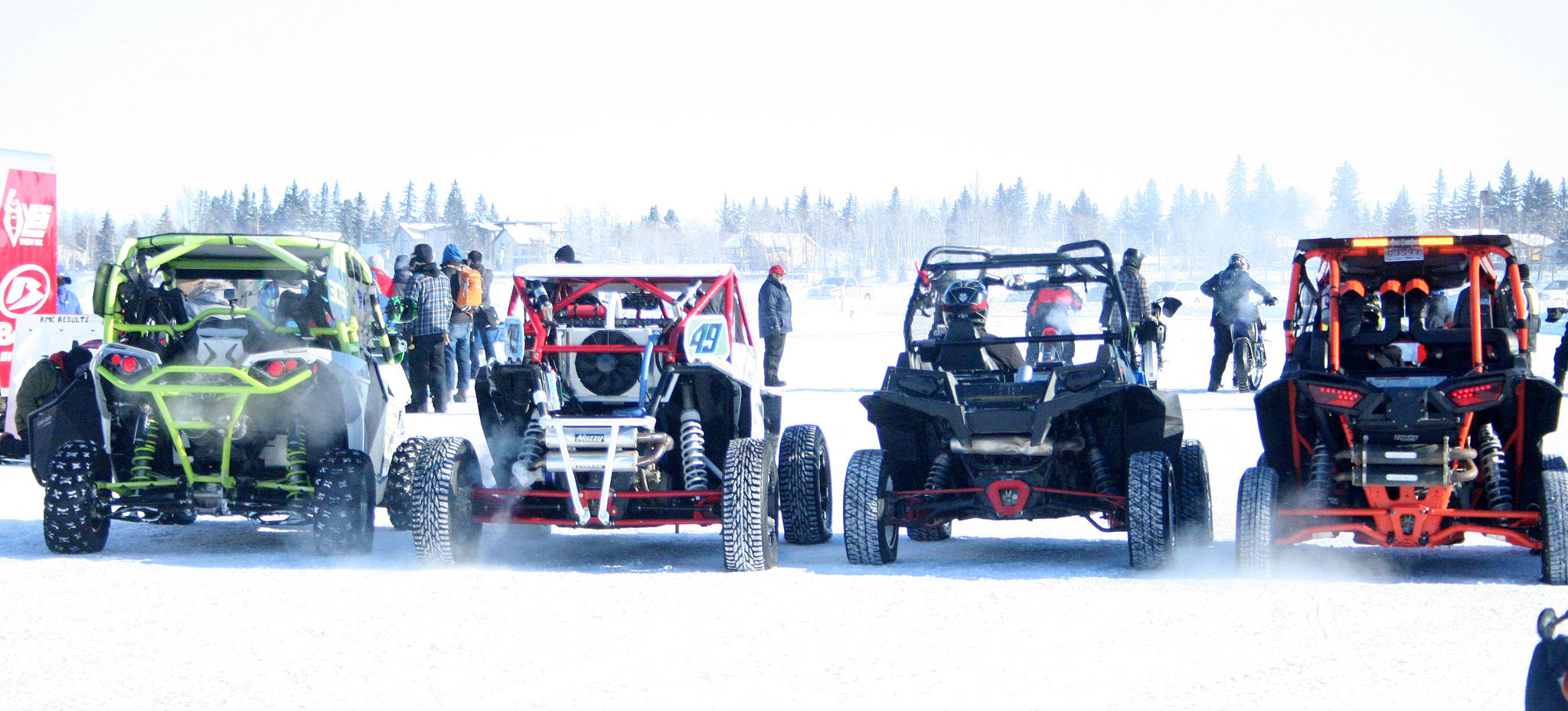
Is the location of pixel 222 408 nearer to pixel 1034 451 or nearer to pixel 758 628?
pixel 758 628

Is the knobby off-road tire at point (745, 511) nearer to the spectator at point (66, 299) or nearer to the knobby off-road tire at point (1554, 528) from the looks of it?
the knobby off-road tire at point (1554, 528)

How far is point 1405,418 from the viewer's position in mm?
7516

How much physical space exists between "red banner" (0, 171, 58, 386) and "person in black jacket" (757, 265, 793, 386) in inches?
330

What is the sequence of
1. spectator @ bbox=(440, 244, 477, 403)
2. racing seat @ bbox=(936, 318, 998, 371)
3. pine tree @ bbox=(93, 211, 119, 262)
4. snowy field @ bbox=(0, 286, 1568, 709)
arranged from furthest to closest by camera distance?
pine tree @ bbox=(93, 211, 119, 262), spectator @ bbox=(440, 244, 477, 403), racing seat @ bbox=(936, 318, 998, 371), snowy field @ bbox=(0, 286, 1568, 709)

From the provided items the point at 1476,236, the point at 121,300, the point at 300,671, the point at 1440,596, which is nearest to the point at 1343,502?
the point at 1440,596

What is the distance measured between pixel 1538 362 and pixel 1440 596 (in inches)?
744

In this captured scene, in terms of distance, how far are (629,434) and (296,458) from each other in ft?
7.05

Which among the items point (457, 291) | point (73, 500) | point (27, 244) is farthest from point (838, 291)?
point (73, 500)

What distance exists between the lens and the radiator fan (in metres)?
9.11

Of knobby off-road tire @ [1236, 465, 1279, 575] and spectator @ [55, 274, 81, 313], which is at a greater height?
spectator @ [55, 274, 81, 313]

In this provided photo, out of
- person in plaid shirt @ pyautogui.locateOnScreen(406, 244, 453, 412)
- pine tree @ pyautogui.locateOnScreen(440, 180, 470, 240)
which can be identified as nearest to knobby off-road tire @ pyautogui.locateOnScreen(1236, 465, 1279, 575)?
person in plaid shirt @ pyautogui.locateOnScreen(406, 244, 453, 412)

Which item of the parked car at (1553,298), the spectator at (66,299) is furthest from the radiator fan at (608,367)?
the parked car at (1553,298)

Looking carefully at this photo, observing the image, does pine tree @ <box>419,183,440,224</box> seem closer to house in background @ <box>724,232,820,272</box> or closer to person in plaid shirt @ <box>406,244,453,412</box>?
house in background @ <box>724,232,820,272</box>

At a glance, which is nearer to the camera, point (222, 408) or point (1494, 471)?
point (1494, 471)
